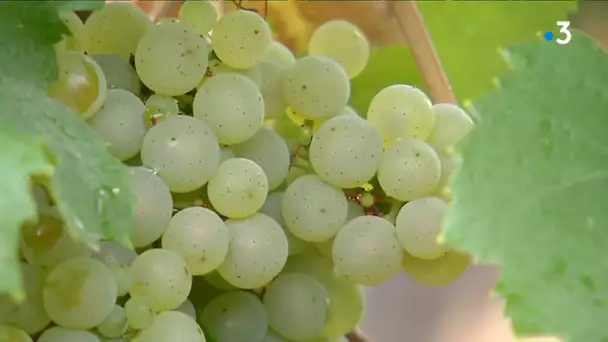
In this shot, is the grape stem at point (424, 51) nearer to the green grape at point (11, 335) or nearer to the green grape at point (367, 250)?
the green grape at point (367, 250)

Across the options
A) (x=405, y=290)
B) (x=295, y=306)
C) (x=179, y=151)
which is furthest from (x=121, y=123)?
(x=405, y=290)

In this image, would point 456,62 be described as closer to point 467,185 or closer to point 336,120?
point 336,120

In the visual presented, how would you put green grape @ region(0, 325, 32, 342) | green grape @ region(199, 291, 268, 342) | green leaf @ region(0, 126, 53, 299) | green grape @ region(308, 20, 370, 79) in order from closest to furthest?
green leaf @ region(0, 126, 53, 299), green grape @ region(0, 325, 32, 342), green grape @ region(199, 291, 268, 342), green grape @ region(308, 20, 370, 79)

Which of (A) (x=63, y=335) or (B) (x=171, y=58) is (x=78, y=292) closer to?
(A) (x=63, y=335)

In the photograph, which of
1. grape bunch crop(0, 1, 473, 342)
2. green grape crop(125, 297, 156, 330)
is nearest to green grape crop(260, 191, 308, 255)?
grape bunch crop(0, 1, 473, 342)

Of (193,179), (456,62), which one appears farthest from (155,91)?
(456,62)

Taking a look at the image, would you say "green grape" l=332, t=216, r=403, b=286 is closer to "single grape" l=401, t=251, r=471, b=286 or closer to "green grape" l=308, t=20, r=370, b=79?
"single grape" l=401, t=251, r=471, b=286

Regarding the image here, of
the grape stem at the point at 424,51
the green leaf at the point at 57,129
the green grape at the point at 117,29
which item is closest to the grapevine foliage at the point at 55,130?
the green leaf at the point at 57,129

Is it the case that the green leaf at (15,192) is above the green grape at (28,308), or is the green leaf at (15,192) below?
above
